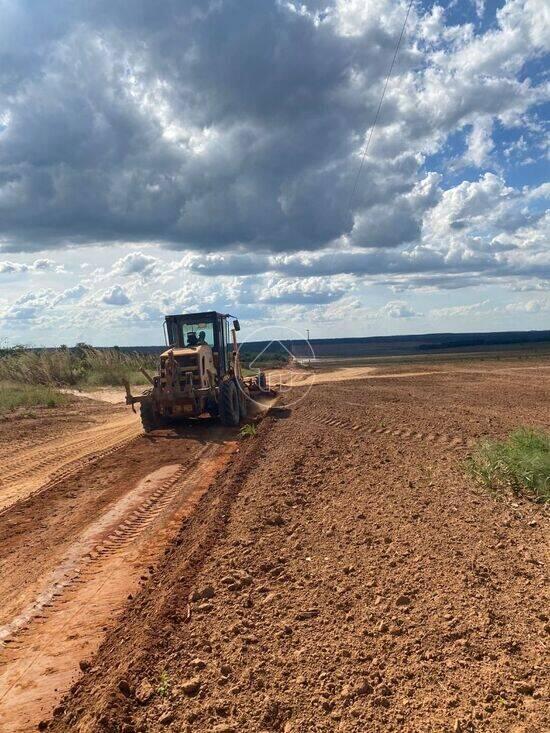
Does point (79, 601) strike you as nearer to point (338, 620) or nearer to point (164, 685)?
point (164, 685)

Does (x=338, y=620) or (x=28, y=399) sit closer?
(x=338, y=620)

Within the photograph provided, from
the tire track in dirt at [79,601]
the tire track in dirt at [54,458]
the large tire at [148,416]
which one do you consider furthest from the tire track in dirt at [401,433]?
the tire track in dirt at [54,458]

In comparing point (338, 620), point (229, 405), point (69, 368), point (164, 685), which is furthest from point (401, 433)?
point (69, 368)

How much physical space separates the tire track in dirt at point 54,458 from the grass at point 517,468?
6.23 metres

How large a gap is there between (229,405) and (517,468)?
8.01 metres

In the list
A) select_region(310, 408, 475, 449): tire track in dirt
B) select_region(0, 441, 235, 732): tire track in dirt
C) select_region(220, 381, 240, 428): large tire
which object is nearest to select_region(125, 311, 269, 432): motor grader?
select_region(220, 381, 240, 428): large tire

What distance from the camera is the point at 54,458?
1194cm

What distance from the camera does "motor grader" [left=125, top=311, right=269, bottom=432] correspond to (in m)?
14.2

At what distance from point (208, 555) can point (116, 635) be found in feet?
4.61

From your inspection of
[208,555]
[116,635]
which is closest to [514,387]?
[208,555]

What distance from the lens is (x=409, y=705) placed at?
11.0 ft

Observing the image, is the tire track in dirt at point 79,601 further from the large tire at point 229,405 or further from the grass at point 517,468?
the large tire at point 229,405

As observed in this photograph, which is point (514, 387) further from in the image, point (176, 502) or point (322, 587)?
point (322, 587)

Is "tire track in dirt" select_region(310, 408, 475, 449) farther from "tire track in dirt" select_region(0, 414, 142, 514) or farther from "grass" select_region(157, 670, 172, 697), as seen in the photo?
"grass" select_region(157, 670, 172, 697)
